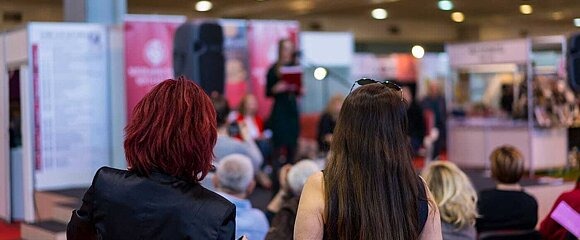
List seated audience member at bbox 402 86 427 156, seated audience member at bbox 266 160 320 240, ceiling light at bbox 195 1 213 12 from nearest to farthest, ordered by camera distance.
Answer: seated audience member at bbox 266 160 320 240 → seated audience member at bbox 402 86 427 156 → ceiling light at bbox 195 1 213 12

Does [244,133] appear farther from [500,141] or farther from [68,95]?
[500,141]

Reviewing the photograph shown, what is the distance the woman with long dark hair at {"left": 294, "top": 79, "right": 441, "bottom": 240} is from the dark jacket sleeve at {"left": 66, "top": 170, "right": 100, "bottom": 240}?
0.44 m

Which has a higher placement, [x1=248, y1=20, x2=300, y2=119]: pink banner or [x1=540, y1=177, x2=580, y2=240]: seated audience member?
[x1=248, y1=20, x2=300, y2=119]: pink banner

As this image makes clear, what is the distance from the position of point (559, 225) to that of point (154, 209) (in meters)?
2.44

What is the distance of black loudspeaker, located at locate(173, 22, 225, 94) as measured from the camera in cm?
679

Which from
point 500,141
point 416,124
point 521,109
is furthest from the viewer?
point 500,141

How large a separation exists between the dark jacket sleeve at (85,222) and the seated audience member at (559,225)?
2299 mm

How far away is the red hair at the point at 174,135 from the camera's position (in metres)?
1.69

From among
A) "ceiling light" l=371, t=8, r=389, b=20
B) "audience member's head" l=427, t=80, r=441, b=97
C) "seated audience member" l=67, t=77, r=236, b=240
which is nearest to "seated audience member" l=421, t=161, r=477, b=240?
"seated audience member" l=67, t=77, r=236, b=240

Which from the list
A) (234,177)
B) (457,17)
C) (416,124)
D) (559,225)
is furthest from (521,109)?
(234,177)

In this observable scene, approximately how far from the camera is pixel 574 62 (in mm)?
6422

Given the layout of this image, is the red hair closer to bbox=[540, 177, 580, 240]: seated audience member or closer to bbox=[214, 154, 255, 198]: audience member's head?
bbox=[214, 154, 255, 198]: audience member's head

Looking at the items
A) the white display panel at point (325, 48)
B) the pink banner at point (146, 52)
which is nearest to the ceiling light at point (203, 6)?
the white display panel at point (325, 48)

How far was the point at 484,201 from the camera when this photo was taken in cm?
369
